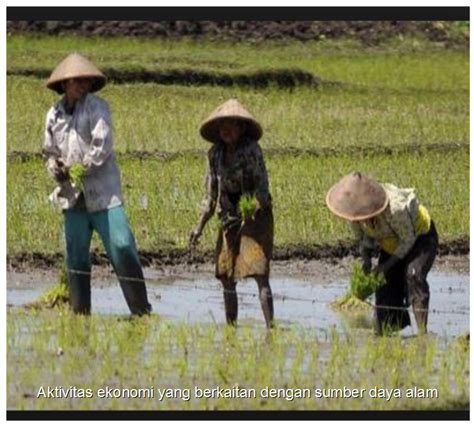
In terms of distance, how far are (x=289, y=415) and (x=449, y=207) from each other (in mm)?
5911

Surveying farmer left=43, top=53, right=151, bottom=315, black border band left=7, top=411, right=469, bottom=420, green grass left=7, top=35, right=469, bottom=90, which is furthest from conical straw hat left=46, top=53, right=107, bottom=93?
green grass left=7, top=35, right=469, bottom=90

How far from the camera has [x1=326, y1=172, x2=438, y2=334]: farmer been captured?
8898 mm

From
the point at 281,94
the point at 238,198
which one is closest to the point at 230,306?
the point at 238,198

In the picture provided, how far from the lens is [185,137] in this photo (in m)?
16.2

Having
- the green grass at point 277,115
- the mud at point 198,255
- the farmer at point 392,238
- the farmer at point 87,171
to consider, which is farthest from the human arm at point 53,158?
the green grass at point 277,115

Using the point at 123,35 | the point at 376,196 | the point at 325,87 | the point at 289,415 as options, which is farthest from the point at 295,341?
the point at 123,35

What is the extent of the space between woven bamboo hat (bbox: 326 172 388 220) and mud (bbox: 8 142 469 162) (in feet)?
19.8

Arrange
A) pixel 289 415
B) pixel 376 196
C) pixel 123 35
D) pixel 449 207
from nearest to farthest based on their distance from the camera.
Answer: pixel 289 415
pixel 376 196
pixel 449 207
pixel 123 35

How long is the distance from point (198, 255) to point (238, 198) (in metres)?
2.26

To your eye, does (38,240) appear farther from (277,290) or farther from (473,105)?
(473,105)

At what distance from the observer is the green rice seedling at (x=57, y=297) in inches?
392

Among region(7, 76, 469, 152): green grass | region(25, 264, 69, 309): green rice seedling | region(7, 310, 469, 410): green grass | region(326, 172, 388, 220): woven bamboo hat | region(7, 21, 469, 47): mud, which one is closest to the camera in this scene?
region(7, 310, 469, 410): green grass

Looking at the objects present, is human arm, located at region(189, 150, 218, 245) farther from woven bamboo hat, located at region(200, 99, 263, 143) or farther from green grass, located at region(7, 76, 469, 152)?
green grass, located at region(7, 76, 469, 152)

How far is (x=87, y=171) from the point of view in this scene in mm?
9406
